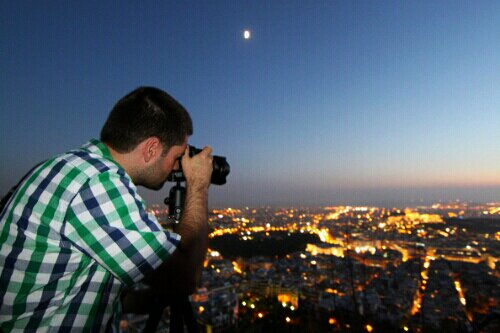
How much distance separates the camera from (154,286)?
0.78 metres

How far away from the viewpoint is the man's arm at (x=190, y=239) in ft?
2.43

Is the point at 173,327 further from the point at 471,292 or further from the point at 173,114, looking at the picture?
the point at 471,292

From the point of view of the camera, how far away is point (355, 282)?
6.82 m

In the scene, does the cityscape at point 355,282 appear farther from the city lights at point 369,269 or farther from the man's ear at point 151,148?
the man's ear at point 151,148

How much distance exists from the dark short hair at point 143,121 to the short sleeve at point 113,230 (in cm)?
23

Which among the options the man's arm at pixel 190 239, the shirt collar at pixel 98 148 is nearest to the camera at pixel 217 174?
the man's arm at pixel 190 239

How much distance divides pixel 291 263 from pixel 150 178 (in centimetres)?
817

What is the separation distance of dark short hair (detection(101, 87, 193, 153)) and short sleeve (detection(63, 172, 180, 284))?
0.76 ft

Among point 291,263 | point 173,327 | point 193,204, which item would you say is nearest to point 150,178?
point 193,204

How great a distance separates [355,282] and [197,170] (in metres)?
7.09

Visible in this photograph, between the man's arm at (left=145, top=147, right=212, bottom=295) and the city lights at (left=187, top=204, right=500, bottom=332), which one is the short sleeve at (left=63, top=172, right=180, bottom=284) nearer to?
the man's arm at (left=145, top=147, right=212, bottom=295)

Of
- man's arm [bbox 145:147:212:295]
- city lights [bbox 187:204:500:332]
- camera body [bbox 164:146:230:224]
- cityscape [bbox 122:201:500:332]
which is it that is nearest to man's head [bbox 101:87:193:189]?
man's arm [bbox 145:147:212:295]

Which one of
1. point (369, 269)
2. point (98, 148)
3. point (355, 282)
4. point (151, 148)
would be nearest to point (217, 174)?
point (151, 148)

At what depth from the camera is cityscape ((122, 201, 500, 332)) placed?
427 centimetres
